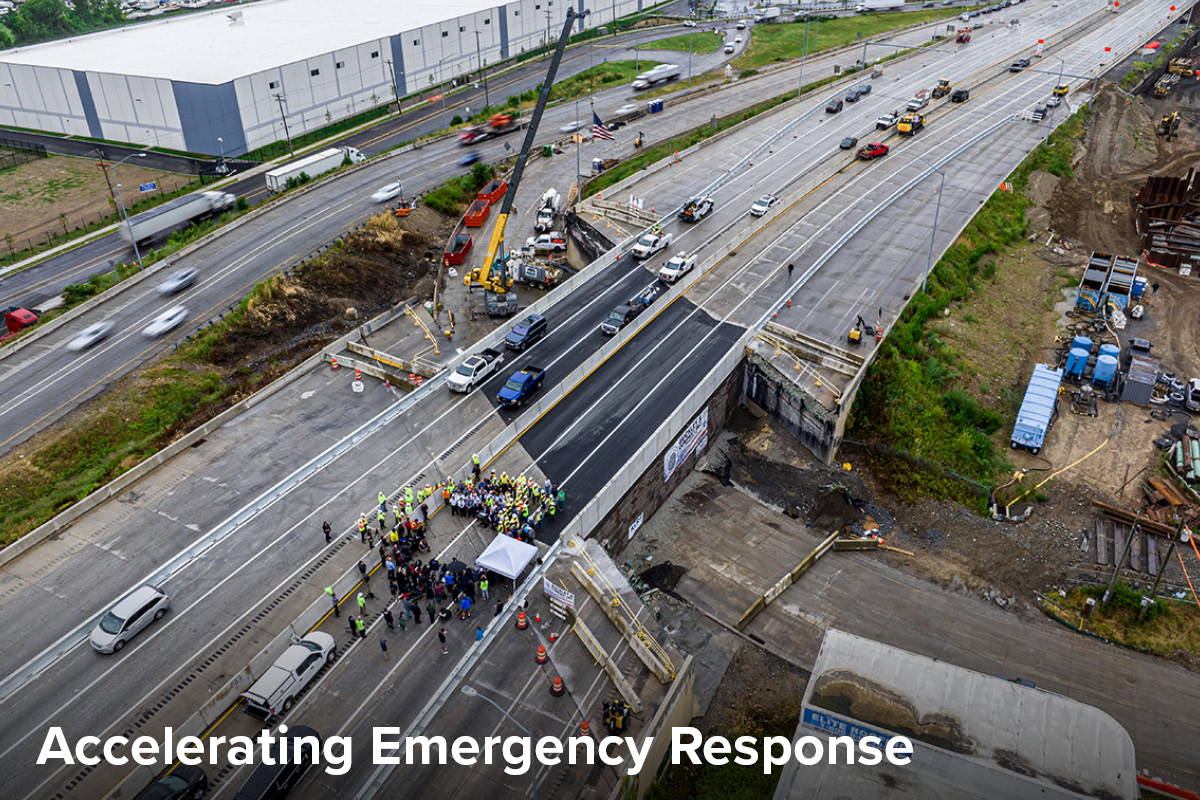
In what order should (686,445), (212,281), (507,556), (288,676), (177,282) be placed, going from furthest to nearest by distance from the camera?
(212,281) → (177,282) → (686,445) → (507,556) → (288,676)

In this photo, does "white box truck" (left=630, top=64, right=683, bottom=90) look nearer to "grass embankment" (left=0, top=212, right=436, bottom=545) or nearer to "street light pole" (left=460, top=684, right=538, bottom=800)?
"grass embankment" (left=0, top=212, right=436, bottom=545)

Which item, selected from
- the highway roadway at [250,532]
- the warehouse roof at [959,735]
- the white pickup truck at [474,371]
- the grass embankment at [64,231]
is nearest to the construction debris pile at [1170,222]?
the highway roadway at [250,532]

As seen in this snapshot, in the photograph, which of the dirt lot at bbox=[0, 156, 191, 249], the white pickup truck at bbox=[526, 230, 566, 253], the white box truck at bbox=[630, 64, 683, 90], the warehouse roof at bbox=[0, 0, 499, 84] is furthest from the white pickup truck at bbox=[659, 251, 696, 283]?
the white box truck at bbox=[630, 64, 683, 90]

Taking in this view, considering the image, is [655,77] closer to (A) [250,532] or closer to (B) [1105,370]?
(B) [1105,370]

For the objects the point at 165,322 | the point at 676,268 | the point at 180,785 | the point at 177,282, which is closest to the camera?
→ the point at 180,785

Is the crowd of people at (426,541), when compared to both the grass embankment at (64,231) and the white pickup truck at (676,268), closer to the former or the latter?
the white pickup truck at (676,268)

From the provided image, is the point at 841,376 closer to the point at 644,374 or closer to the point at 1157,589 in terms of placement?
the point at 644,374

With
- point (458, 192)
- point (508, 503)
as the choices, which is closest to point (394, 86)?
point (458, 192)
